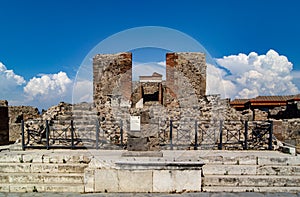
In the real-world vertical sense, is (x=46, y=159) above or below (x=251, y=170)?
above

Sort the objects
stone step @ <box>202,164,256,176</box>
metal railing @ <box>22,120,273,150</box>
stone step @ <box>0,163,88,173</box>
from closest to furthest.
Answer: stone step @ <box>202,164,256,176</box> < stone step @ <box>0,163,88,173</box> < metal railing @ <box>22,120,273,150</box>

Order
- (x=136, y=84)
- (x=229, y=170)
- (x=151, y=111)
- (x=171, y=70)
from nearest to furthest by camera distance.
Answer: (x=229, y=170), (x=151, y=111), (x=171, y=70), (x=136, y=84)

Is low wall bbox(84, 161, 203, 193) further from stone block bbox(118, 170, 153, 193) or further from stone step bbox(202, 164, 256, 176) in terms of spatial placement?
stone step bbox(202, 164, 256, 176)

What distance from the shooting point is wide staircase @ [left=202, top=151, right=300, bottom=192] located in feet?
15.3

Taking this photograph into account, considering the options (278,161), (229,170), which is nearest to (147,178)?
(229,170)

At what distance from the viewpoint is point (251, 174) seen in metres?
5.06

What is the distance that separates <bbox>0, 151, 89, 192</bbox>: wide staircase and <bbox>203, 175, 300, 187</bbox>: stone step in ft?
9.67

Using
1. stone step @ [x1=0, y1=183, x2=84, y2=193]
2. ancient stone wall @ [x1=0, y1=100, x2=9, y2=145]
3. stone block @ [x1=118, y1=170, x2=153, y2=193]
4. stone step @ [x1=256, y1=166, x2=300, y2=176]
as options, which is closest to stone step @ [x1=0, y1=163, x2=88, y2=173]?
stone step @ [x1=0, y1=183, x2=84, y2=193]

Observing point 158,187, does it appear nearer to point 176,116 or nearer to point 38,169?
point 38,169

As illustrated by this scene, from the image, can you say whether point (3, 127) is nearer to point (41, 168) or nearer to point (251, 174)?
point (41, 168)

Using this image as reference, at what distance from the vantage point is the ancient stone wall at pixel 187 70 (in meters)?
15.9

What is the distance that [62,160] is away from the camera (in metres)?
5.39

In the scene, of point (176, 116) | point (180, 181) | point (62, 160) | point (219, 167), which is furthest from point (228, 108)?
point (62, 160)

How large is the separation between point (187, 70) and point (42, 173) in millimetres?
12999
